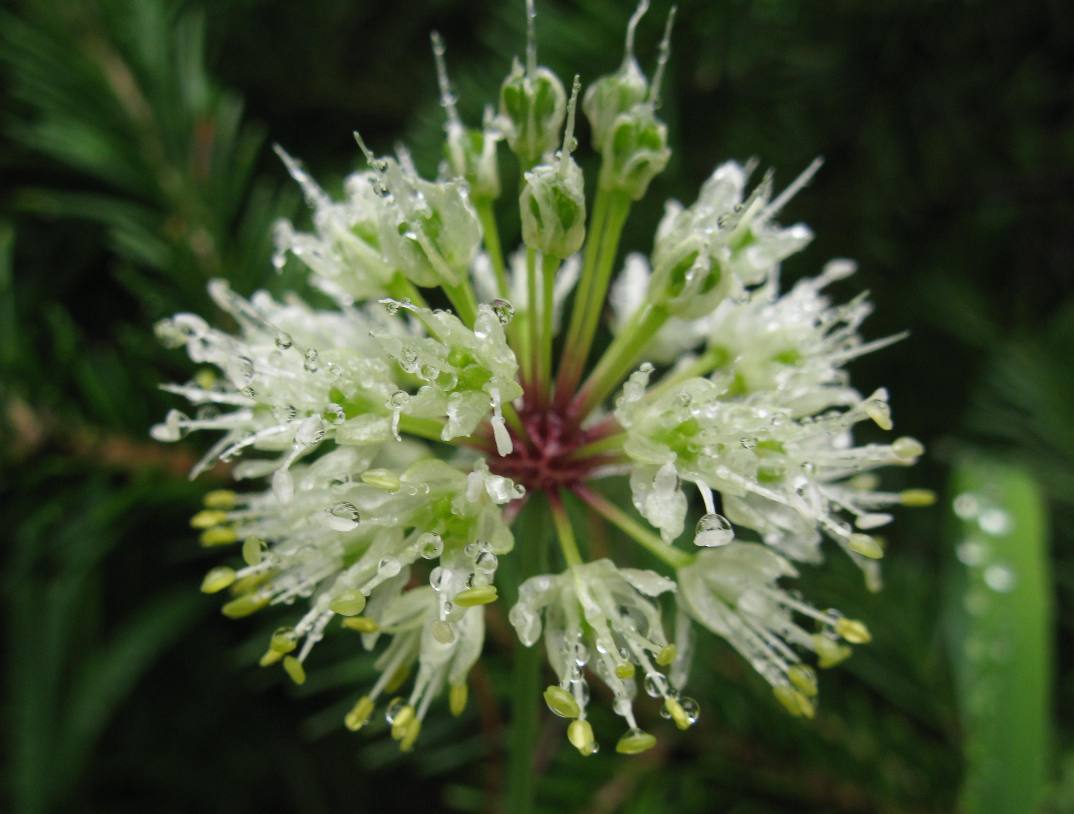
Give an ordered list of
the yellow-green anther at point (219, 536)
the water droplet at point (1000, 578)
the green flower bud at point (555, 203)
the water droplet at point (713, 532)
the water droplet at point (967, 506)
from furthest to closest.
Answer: the water droplet at point (967, 506), the water droplet at point (1000, 578), the yellow-green anther at point (219, 536), the green flower bud at point (555, 203), the water droplet at point (713, 532)

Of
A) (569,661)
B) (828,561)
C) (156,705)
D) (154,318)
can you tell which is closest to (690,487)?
(828,561)

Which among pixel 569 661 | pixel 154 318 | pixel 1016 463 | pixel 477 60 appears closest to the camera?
pixel 569 661

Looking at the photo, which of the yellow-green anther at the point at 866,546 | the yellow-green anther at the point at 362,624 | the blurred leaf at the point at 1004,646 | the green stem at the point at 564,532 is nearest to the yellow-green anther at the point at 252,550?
the yellow-green anther at the point at 362,624

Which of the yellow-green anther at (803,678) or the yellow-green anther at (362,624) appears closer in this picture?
the yellow-green anther at (362,624)

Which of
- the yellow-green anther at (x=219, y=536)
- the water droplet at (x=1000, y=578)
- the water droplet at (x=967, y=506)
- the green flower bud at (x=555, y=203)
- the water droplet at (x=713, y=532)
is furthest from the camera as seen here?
the water droplet at (x=967, y=506)

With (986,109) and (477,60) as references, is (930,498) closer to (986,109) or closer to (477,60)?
(986,109)

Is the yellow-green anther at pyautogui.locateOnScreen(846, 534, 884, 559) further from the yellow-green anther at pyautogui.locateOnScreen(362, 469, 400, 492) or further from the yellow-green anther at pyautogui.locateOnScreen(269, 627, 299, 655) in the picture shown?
the yellow-green anther at pyautogui.locateOnScreen(269, 627, 299, 655)

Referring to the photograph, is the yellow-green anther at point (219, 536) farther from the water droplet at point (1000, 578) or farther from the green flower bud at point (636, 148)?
the water droplet at point (1000, 578)

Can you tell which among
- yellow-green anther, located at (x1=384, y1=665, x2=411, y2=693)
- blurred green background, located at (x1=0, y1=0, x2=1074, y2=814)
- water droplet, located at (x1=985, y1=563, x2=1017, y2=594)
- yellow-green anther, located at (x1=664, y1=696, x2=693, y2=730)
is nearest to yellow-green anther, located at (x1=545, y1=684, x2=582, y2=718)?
yellow-green anther, located at (x1=664, y1=696, x2=693, y2=730)
